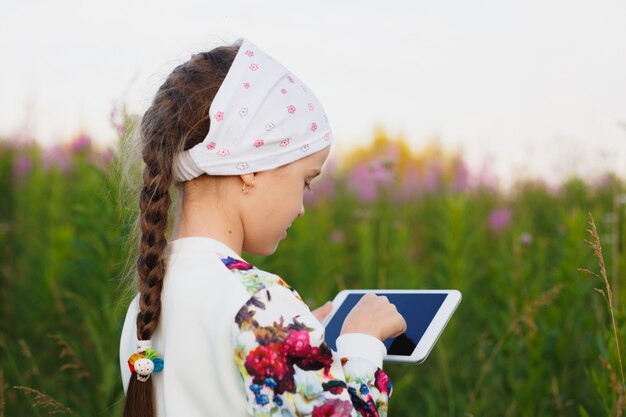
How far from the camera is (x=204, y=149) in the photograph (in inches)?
56.7

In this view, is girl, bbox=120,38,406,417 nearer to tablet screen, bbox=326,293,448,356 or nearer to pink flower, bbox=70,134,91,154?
tablet screen, bbox=326,293,448,356

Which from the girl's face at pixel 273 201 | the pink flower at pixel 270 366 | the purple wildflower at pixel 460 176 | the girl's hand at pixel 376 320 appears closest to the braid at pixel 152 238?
the girl's face at pixel 273 201

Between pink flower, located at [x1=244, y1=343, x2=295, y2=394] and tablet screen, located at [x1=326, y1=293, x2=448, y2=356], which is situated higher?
pink flower, located at [x1=244, y1=343, x2=295, y2=394]

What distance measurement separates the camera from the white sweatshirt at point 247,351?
1.26 m

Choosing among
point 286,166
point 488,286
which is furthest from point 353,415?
point 488,286

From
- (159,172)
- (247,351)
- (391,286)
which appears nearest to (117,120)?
(159,172)

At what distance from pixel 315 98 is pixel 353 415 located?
2.26 ft

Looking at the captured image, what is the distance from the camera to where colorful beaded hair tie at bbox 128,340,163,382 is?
1403 mm

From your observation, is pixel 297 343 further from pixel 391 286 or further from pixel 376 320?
pixel 391 286

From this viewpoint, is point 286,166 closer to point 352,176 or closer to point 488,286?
point 488,286

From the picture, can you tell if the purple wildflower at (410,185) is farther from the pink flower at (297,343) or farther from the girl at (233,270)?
the pink flower at (297,343)

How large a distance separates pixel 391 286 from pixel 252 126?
2.38m

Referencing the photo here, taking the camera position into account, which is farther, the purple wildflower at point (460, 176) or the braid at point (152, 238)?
the purple wildflower at point (460, 176)

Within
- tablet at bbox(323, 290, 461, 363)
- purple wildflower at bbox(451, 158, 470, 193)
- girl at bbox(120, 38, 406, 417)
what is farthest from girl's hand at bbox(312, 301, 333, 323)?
purple wildflower at bbox(451, 158, 470, 193)
